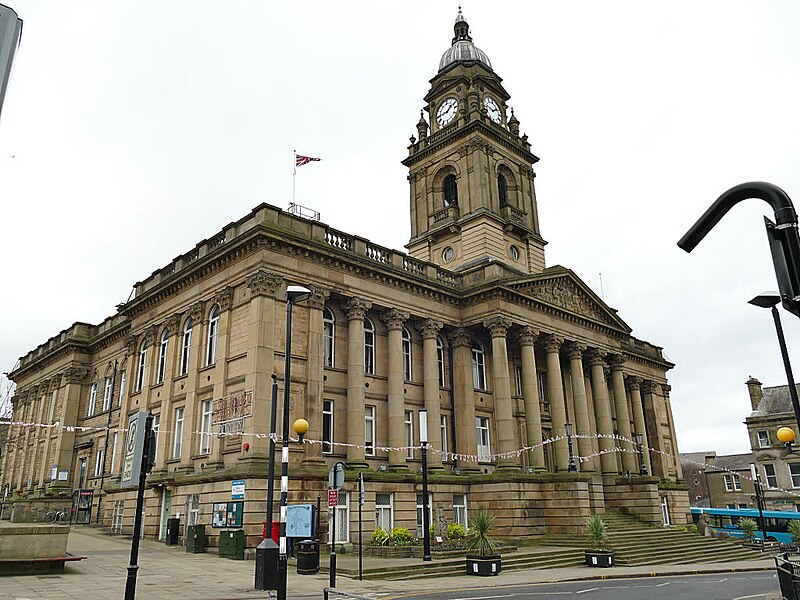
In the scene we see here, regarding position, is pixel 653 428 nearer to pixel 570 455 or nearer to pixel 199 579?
pixel 570 455

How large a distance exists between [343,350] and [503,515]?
40.2 feet

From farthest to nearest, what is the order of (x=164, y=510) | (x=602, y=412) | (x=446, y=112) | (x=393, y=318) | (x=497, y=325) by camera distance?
(x=446, y=112) < (x=602, y=412) < (x=497, y=325) < (x=393, y=318) < (x=164, y=510)

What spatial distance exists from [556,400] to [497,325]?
21.8 ft

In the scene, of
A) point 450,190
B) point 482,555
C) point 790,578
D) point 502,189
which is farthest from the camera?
point 450,190

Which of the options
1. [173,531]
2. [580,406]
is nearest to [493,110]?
[580,406]

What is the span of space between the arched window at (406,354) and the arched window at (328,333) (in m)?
5.29

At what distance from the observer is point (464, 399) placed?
122 feet

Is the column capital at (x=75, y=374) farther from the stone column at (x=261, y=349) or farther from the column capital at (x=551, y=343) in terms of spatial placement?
the column capital at (x=551, y=343)

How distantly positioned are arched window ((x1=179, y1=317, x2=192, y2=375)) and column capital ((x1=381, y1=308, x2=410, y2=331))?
10747mm

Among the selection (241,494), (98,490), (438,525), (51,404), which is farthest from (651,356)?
(51,404)

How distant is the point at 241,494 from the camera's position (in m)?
26.2

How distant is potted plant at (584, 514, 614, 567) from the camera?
27.7 m

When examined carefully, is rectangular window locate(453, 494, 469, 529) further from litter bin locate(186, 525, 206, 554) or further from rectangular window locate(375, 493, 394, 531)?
litter bin locate(186, 525, 206, 554)

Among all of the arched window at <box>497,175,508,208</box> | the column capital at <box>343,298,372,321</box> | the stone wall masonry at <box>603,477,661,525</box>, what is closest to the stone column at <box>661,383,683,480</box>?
the stone wall masonry at <box>603,477,661,525</box>
